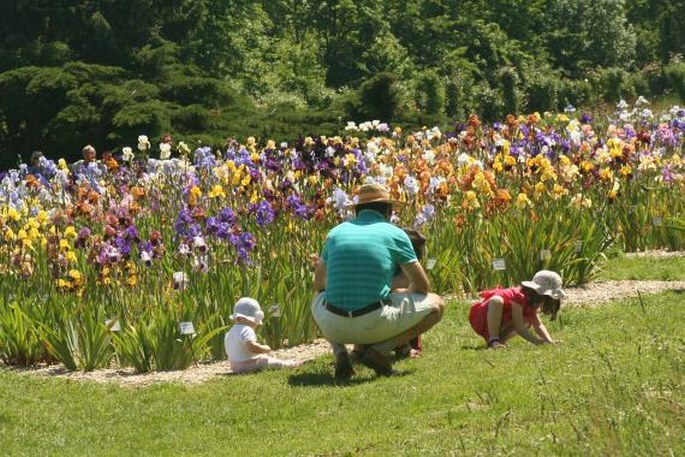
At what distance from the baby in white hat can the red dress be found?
122 centimetres

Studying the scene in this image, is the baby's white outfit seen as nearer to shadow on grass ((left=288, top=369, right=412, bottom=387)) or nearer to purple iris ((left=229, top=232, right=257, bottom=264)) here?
shadow on grass ((left=288, top=369, right=412, bottom=387))

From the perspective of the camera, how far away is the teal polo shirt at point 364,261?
8.88m

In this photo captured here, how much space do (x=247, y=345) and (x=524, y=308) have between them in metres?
1.83

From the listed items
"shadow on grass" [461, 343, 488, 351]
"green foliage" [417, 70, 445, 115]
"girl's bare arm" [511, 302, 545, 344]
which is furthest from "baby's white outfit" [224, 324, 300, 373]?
"green foliage" [417, 70, 445, 115]

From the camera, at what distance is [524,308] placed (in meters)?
9.59

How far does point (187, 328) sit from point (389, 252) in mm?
1623

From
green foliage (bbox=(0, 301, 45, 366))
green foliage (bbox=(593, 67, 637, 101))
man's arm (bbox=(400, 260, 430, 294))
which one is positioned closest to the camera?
man's arm (bbox=(400, 260, 430, 294))

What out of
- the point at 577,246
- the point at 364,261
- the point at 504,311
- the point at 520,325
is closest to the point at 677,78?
the point at 577,246

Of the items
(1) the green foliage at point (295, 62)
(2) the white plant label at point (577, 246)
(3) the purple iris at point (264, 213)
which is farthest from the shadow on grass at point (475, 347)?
(1) the green foliage at point (295, 62)

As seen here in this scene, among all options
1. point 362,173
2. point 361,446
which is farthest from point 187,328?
point 362,173

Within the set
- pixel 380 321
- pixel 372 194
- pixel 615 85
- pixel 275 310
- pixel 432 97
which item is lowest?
pixel 615 85

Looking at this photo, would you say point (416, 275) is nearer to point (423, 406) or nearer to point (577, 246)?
point (423, 406)

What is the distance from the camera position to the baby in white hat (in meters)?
9.64

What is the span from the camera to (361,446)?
23.3ft
